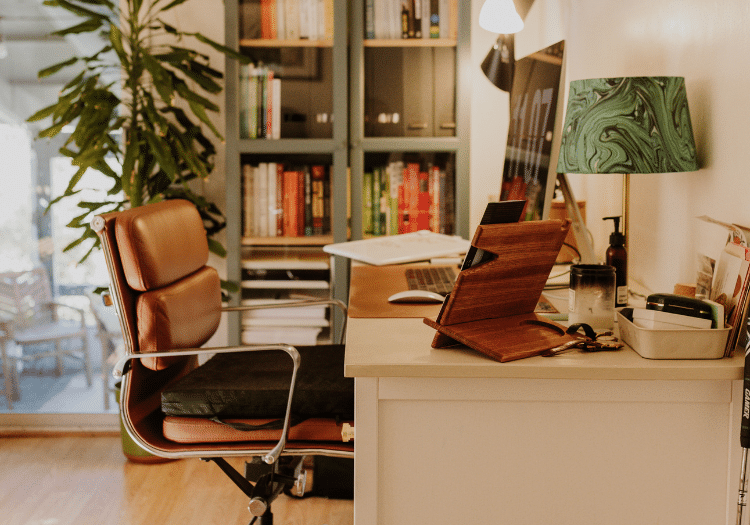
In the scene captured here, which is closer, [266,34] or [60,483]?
[60,483]

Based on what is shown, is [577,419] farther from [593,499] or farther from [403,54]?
[403,54]

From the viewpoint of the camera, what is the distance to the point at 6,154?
3193 mm

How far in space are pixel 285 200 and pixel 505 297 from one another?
5.95 feet

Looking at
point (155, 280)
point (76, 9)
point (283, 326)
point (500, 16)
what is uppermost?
point (76, 9)

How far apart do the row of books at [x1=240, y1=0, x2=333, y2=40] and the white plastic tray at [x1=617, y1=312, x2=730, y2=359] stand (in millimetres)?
2107

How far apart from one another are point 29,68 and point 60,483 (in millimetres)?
1796

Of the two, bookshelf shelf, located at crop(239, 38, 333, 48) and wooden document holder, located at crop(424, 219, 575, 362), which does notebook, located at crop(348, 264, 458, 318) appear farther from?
bookshelf shelf, located at crop(239, 38, 333, 48)

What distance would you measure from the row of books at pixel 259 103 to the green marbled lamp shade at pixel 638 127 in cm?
170

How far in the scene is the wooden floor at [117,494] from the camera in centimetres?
243

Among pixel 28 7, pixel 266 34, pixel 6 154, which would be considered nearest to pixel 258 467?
pixel 266 34

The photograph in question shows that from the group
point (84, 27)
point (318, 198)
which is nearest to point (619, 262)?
point (318, 198)

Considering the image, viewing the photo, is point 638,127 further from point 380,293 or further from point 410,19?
point 410,19

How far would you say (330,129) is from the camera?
9.80ft

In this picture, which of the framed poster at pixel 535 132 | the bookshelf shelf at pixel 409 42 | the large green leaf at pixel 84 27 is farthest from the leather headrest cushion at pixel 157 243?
the bookshelf shelf at pixel 409 42
